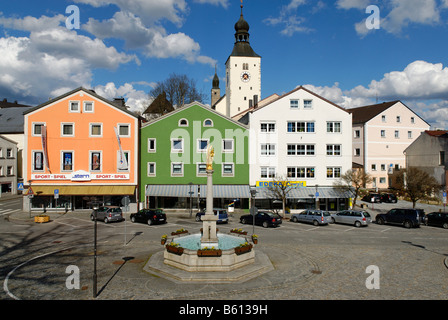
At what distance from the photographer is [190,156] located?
1564 inches

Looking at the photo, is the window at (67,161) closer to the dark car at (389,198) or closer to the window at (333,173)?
the window at (333,173)

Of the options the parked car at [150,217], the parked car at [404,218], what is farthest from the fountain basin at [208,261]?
the parked car at [404,218]

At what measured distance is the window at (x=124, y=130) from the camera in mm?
Answer: 38500

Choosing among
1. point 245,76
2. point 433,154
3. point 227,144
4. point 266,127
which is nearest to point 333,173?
point 266,127

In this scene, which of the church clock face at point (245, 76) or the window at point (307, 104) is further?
the church clock face at point (245, 76)

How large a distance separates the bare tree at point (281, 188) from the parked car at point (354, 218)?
5952 millimetres

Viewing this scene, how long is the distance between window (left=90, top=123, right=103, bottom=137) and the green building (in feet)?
15.5

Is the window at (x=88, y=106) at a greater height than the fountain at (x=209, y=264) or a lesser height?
greater

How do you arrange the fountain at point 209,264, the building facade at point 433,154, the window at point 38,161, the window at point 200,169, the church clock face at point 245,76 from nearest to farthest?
the fountain at point 209,264 < the window at point 38,161 < the window at point 200,169 < the building facade at point 433,154 < the church clock face at point 245,76

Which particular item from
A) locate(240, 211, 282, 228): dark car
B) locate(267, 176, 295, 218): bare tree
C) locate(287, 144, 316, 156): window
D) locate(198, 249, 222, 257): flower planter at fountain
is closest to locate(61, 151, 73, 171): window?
locate(240, 211, 282, 228): dark car

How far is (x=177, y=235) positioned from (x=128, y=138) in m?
21.3

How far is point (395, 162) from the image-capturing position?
5788 centimetres

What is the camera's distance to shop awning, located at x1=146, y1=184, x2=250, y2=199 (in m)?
38.2

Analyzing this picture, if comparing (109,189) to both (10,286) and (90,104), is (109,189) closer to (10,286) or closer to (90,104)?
(90,104)
